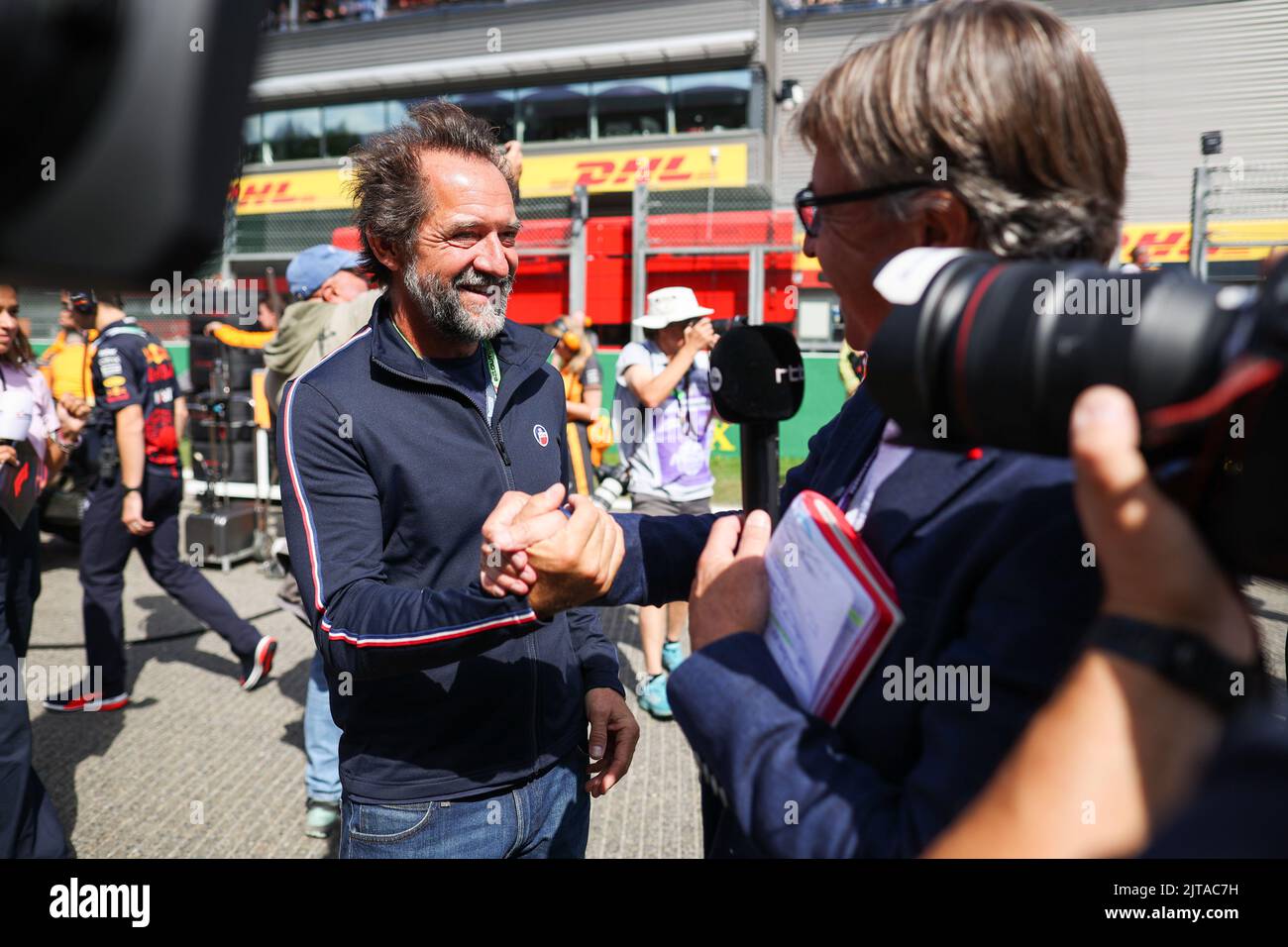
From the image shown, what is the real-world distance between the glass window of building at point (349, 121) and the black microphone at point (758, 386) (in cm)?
2591

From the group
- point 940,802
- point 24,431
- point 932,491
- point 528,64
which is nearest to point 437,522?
point 932,491

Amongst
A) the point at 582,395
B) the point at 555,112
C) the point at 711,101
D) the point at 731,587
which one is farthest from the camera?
the point at 555,112

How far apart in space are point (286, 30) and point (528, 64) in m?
8.17

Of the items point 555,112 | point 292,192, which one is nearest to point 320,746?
point 555,112

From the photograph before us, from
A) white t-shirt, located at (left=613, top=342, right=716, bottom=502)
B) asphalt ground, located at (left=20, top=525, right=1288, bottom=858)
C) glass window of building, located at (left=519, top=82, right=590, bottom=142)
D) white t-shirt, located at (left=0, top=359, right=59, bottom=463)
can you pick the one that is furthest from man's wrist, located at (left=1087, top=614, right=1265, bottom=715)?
glass window of building, located at (left=519, top=82, right=590, bottom=142)

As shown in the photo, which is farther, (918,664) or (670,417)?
(670,417)

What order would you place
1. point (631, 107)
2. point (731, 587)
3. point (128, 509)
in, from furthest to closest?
point (631, 107)
point (128, 509)
point (731, 587)

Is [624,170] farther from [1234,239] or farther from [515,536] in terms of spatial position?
[515,536]

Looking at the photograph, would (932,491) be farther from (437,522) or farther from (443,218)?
(443,218)

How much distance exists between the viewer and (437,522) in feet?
5.94

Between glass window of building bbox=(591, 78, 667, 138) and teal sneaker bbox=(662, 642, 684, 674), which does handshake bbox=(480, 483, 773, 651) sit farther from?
glass window of building bbox=(591, 78, 667, 138)

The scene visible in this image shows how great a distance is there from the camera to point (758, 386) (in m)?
1.40

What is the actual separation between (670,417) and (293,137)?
78.0 ft

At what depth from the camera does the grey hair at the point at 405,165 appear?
2.04 m
